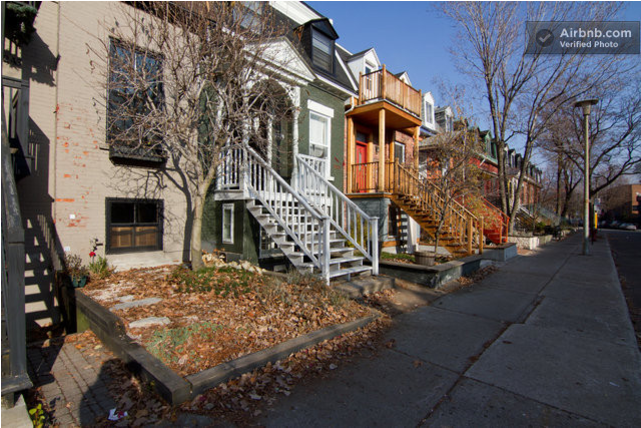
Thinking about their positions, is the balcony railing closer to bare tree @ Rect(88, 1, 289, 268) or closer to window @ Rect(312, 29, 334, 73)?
window @ Rect(312, 29, 334, 73)

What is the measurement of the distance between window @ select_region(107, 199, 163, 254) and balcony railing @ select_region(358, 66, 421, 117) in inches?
295

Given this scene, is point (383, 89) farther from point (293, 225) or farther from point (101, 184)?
point (101, 184)

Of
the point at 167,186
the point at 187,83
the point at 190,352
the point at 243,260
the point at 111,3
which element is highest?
the point at 111,3

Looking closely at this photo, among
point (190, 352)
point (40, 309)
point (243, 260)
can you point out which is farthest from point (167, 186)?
point (190, 352)

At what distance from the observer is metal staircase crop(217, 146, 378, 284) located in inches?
241

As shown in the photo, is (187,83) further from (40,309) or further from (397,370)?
(397,370)

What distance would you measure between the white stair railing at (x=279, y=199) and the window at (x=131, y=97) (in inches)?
54.5

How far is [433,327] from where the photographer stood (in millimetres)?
4848

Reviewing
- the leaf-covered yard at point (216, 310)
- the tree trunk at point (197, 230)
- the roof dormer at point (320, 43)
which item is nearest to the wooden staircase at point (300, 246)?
the leaf-covered yard at point (216, 310)

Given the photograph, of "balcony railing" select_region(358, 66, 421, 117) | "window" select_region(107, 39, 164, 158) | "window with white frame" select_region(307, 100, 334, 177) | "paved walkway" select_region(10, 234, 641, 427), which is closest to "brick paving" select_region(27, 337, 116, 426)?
"paved walkway" select_region(10, 234, 641, 427)

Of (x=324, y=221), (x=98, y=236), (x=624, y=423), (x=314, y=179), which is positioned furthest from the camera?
(x=314, y=179)

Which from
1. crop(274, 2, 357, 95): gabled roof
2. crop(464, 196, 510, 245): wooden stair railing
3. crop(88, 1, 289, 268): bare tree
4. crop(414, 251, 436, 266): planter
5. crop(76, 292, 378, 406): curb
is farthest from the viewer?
crop(464, 196, 510, 245): wooden stair railing

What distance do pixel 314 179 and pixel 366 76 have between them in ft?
18.0

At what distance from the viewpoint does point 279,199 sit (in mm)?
7223
